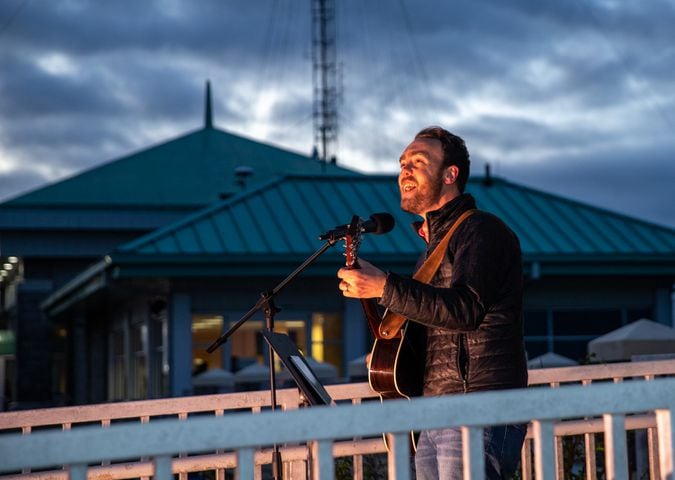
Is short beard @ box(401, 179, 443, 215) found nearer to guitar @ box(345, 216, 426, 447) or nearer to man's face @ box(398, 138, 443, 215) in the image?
man's face @ box(398, 138, 443, 215)

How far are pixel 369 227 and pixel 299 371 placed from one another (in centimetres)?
64

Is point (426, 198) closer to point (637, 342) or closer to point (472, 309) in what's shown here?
point (472, 309)

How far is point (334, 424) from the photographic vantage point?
2834mm

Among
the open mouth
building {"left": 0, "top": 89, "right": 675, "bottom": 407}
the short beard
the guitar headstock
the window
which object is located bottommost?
the guitar headstock

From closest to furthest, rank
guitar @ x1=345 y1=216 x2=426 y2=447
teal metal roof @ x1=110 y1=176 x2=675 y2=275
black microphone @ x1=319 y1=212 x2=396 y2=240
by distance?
1. guitar @ x1=345 y1=216 x2=426 y2=447
2. black microphone @ x1=319 y1=212 x2=396 y2=240
3. teal metal roof @ x1=110 y1=176 x2=675 y2=275

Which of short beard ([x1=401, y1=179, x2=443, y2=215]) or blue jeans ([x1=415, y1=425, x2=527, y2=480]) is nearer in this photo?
blue jeans ([x1=415, y1=425, x2=527, y2=480])

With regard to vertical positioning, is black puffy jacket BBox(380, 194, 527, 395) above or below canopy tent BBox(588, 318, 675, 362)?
below

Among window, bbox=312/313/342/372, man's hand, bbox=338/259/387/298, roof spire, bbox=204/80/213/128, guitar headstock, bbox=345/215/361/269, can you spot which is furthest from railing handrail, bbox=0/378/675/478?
roof spire, bbox=204/80/213/128

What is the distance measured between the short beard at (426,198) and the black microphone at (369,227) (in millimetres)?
147

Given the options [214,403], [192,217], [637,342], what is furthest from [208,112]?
[214,403]

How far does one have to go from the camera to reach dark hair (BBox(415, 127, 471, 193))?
15.9 ft

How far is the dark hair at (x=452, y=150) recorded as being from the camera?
191 inches

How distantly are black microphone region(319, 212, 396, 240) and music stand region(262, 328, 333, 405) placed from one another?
0.49 meters

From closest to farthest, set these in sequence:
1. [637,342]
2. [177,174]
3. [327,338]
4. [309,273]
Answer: [637,342]
[309,273]
[327,338]
[177,174]
